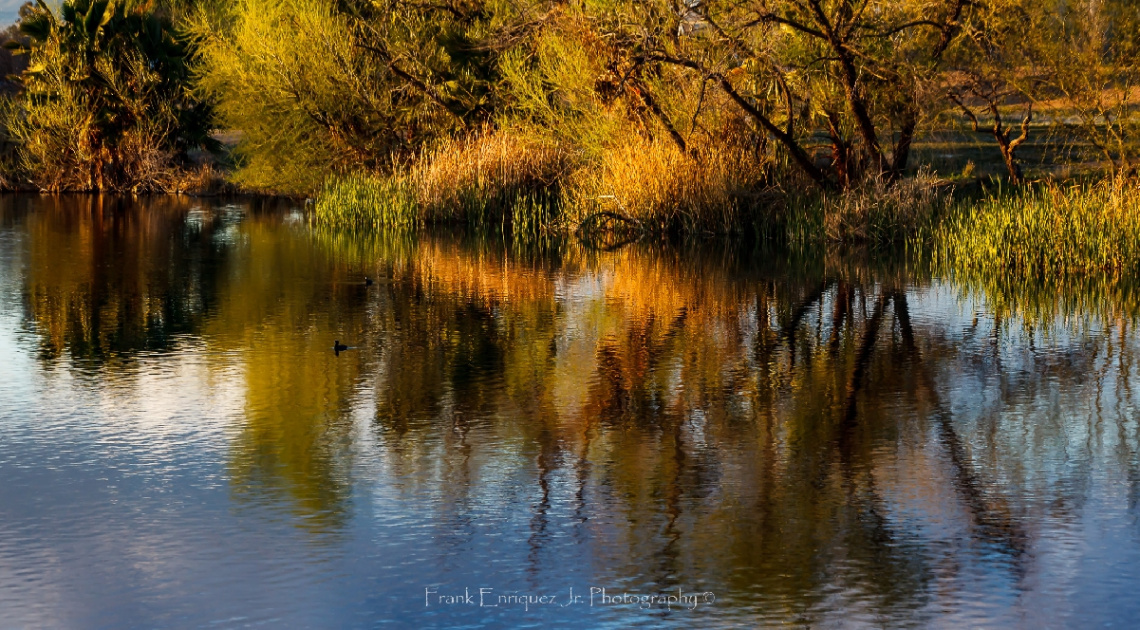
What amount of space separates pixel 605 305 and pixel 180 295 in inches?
211

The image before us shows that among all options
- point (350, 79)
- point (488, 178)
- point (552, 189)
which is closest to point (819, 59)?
point (552, 189)

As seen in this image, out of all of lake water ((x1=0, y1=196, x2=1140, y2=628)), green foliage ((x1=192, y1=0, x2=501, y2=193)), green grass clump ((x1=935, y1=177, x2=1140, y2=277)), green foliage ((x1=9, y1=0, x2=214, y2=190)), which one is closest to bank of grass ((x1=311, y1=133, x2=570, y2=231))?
green foliage ((x1=192, y1=0, x2=501, y2=193))

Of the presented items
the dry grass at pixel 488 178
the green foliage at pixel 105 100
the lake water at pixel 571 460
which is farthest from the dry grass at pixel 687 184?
the green foliage at pixel 105 100

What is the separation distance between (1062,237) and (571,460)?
12376 mm

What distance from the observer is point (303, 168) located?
121 ft

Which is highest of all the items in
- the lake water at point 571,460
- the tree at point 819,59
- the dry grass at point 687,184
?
the tree at point 819,59

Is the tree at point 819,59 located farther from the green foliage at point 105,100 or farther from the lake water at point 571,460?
the green foliage at point 105,100

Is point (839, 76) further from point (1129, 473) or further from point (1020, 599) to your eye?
point (1020, 599)

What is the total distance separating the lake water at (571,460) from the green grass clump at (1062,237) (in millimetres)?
1904

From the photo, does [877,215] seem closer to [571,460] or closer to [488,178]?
[488,178]

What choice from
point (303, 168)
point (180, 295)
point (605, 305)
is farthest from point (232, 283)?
point (303, 168)

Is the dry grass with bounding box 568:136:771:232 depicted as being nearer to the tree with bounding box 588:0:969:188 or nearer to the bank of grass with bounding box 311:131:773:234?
the bank of grass with bounding box 311:131:773:234

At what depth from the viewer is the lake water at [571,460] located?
6113mm

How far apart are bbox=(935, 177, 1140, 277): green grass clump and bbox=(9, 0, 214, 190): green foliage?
3083cm
